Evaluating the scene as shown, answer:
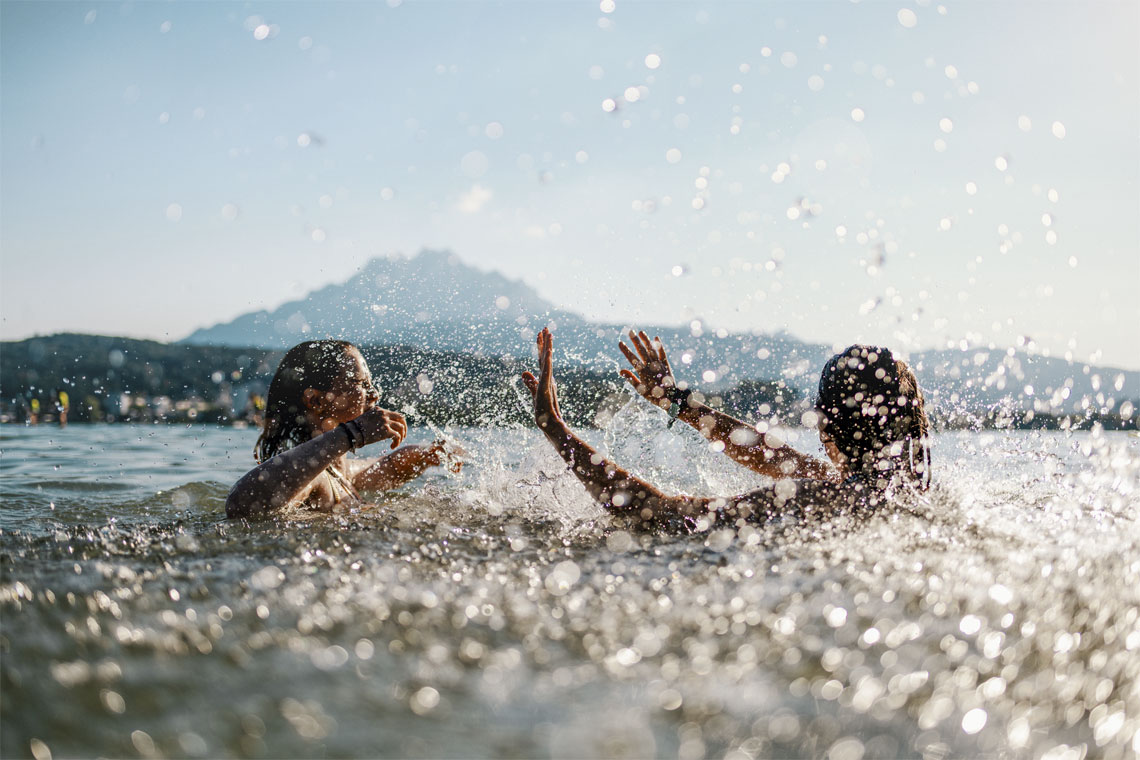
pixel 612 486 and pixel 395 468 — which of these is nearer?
pixel 612 486

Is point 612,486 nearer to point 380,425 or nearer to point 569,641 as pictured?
point 380,425

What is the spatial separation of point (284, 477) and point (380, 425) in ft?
2.07

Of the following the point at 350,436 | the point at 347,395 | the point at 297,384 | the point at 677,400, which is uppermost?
the point at 297,384

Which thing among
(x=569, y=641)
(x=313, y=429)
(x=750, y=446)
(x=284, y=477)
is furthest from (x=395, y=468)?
(x=569, y=641)

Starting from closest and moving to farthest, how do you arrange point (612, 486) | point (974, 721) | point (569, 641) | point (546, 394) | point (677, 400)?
point (974, 721) < point (569, 641) < point (612, 486) < point (546, 394) < point (677, 400)

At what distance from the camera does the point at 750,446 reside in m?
4.55

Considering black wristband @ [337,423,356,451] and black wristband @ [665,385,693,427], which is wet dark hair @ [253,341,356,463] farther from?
black wristband @ [665,385,693,427]

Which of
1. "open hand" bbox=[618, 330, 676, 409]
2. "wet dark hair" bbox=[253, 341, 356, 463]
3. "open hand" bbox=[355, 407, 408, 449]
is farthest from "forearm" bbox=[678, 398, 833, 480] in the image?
"wet dark hair" bbox=[253, 341, 356, 463]

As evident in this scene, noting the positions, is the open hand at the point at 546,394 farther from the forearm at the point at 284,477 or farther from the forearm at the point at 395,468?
the forearm at the point at 395,468

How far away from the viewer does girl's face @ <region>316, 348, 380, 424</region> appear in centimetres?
450

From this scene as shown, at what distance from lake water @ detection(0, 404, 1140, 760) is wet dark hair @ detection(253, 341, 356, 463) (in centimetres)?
102

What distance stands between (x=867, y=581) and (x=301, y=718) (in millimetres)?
2022

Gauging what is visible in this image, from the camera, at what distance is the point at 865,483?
12.8 feet

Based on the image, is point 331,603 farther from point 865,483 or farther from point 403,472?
point 403,472
